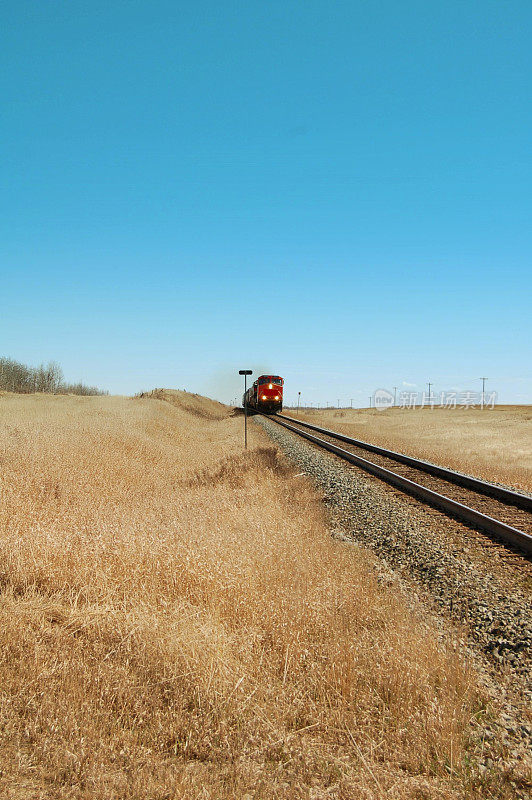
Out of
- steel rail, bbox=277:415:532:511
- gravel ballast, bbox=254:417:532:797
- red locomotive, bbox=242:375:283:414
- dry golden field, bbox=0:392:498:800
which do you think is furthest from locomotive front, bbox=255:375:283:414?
dry golden field, bbox=0:392:498:800

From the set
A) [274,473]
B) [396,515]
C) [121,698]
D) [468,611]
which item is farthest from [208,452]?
Result: [121,698]

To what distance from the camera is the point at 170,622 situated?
4328mm

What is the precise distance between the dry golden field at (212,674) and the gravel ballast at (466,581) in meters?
0.33

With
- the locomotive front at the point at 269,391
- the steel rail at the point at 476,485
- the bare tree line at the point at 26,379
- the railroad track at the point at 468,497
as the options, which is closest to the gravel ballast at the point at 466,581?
the railroad track at the point at 468,497

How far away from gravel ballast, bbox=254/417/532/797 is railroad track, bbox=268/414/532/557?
329mm

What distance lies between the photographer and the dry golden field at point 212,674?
2783mm

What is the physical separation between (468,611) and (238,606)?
2606 mm

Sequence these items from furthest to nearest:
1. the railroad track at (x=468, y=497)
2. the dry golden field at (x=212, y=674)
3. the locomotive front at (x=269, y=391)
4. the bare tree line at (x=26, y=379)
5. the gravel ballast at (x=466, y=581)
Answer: the bare tree line at (x=26, y=379) → the locomotive front at (x=269, y=391) → the railroad track at (x=468, y=497) → the gravel ballast at (x=466, y=581) → the dry golden field at (x=212, y=674)

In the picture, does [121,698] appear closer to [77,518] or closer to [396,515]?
[77,518]

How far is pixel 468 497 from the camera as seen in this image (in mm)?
11070

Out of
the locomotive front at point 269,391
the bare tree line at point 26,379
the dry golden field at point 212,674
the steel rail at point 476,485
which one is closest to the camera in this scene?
the dry golden field at point 212,674

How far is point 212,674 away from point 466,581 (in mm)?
3890

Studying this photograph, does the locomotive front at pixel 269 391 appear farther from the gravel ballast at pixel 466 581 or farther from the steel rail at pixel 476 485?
the gravel ballast at pixel 466 581

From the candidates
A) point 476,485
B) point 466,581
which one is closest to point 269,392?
point 476,485
